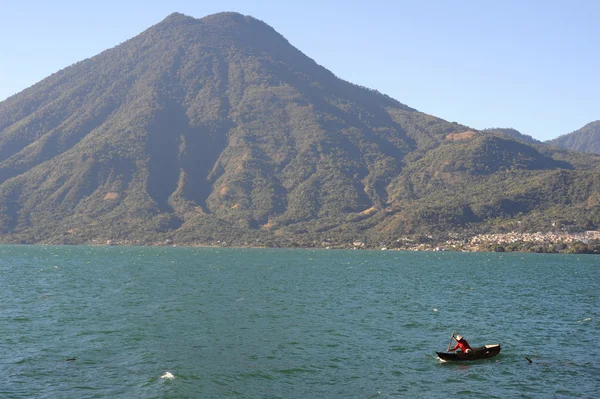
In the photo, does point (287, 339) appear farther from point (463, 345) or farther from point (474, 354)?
point (474, 354)

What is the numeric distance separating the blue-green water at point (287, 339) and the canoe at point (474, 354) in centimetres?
66

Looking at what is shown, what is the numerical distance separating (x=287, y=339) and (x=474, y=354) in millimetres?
16114

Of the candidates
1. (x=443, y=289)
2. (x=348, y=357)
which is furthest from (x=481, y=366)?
(x=443, y=289)

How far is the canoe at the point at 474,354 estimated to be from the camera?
4675 centimetres

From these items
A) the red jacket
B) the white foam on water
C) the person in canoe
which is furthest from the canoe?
the white foam on water

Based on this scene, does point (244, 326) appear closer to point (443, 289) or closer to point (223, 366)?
point (223, 366)

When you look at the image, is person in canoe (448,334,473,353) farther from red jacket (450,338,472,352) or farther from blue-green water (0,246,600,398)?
blue-green water (0,246,600,398)

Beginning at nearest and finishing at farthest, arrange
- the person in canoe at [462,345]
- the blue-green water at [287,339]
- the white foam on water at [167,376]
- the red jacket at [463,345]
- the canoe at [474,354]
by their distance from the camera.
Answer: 1. the blue-green water at [287,339]
2. the white foam on water at [167,376]
3. the canoe at [474,354]
4. the person in canoe at [462,345]
5. the red jacket at [463,345]

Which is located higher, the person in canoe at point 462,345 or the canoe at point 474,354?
the person in canoe at point 462,345

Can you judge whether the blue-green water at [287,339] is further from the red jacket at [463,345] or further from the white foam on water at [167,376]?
the red jacket at [463,345]

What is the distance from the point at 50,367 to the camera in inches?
1708

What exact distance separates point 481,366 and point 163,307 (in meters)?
40.1

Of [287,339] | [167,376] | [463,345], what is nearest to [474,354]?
[463,345]

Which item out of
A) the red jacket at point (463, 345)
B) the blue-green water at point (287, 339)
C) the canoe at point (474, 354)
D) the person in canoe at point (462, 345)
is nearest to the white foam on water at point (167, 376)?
the blue-green water at point (287, 339)
